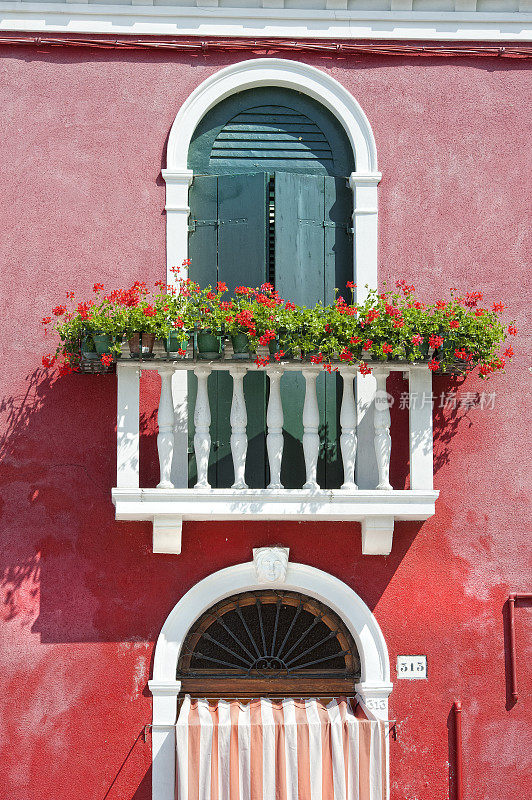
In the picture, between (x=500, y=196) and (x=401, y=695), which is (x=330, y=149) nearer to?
(x=500, y=196)

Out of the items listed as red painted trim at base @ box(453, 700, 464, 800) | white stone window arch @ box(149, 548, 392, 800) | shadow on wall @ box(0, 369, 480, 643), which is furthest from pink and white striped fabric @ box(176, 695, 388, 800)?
shadow on wall @ box(0, 369, 480, 643)

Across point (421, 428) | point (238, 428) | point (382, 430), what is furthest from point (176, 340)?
point (421, 428)

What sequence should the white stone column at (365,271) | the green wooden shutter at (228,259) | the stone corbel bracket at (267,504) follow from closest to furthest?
the stone corbel bracket at (267,504) → the white stone column at (365,271) → the green wooden shutter at (228,259)

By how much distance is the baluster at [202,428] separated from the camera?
19.5 feet

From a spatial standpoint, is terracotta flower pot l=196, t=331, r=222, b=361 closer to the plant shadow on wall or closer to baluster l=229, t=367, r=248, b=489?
baluster l=229, t=367, r=248, b=489

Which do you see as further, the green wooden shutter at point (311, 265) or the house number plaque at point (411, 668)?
the green wooden shutter at point (311, 265)

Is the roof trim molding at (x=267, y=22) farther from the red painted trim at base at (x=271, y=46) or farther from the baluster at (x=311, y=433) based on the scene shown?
the baluster at (x=311, y=433)

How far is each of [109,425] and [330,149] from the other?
2652 mm

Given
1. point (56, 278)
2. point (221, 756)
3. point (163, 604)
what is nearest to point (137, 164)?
point (56, 278)

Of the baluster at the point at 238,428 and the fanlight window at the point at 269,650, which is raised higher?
the baluster at the point at 238,428

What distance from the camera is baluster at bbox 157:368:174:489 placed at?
596 cm

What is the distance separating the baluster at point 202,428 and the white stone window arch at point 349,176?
0.35m

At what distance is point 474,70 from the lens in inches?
A: 269

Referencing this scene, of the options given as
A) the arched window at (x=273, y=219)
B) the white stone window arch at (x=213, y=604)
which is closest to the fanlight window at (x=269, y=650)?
the white stone window arch at (x=213, y=604)
